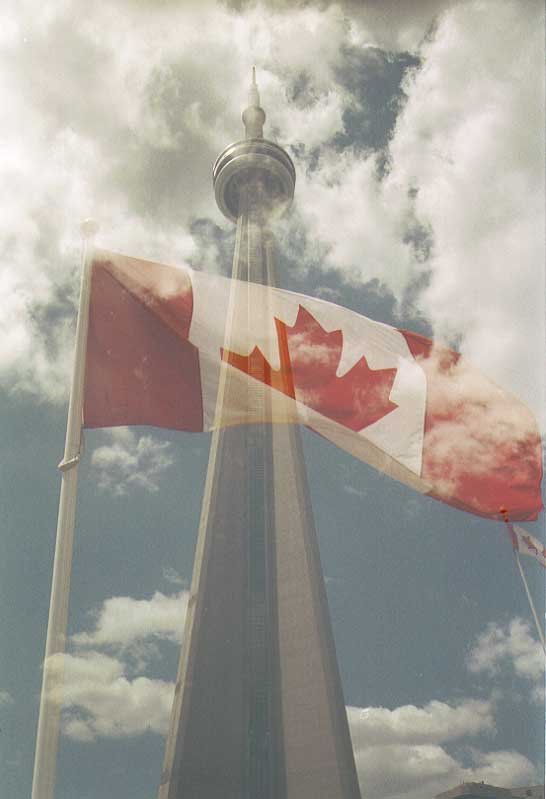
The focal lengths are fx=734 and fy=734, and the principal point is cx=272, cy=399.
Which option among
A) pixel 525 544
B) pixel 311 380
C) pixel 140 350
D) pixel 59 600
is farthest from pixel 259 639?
pixel 59 600

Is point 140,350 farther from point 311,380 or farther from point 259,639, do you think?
point 259,639

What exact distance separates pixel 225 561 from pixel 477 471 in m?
12.4

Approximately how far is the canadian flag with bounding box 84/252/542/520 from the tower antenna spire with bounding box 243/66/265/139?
2.99 m

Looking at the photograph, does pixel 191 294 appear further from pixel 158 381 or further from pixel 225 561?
pixel 225 561

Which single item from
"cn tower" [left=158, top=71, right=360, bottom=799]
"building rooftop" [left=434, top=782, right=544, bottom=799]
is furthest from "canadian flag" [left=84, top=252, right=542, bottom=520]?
"building rooftop" [left=434, top=782, right=544, bottom=799]

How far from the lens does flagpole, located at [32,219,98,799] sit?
4590 mm

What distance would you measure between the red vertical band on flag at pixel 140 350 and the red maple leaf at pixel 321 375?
58cm

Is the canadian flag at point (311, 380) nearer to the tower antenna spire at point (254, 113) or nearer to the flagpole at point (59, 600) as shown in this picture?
the flagpole at point (59, 600)

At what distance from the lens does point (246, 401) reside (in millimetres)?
7176

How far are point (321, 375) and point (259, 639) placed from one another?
11244 mm

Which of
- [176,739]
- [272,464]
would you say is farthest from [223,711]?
[272,464]

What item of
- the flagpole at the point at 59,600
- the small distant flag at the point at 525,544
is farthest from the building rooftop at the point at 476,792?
the flagpole at the point at 59,600

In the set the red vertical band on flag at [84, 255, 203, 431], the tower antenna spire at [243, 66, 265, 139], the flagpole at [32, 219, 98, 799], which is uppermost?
the tower antenna spire at [243, 66, 265, 139]

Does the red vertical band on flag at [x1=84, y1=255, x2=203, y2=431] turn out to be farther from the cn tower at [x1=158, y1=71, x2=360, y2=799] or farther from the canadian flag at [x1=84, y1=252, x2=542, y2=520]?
the cn tower at [x1=158, y1=71, x2=360, y2=799]
